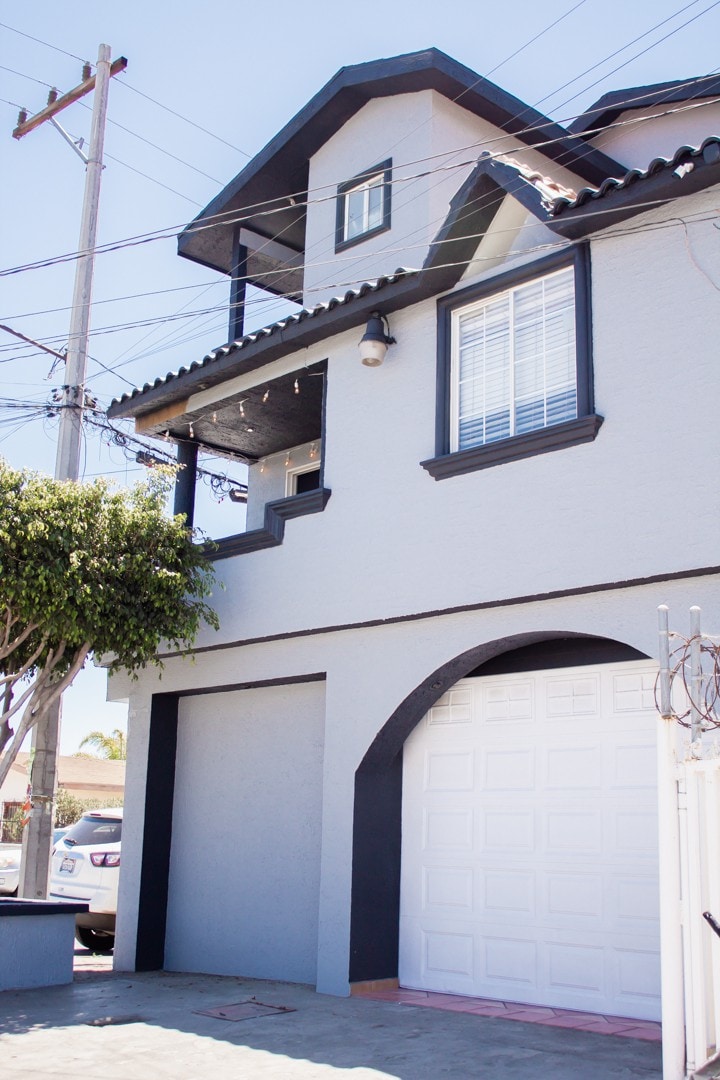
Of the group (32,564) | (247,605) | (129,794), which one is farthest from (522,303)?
(129,794)

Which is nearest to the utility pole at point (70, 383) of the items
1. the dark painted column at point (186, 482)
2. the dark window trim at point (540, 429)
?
the dark painted column at point (186, 482)

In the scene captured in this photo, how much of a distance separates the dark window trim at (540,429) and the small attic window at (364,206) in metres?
3.23

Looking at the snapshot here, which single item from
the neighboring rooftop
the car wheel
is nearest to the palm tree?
the neighboring rooftop

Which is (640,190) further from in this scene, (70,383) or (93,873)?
(93,873)

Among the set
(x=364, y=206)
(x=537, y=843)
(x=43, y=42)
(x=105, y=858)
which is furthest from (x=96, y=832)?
(x=43, y=42)

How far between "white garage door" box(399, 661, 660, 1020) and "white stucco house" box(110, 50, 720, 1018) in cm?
2

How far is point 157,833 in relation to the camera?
12.3 meters

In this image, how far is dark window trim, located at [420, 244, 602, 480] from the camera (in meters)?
8.73

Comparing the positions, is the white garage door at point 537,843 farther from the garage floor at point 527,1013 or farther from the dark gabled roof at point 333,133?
the dark gabled roof at point 333,133

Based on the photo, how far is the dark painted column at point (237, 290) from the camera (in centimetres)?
1416

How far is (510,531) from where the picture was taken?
29.5 feet

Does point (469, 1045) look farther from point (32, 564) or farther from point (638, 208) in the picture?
point (638, 208)

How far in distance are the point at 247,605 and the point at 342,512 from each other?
1556mm

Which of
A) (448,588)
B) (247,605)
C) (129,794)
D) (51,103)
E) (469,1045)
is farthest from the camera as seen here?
(51,103)
